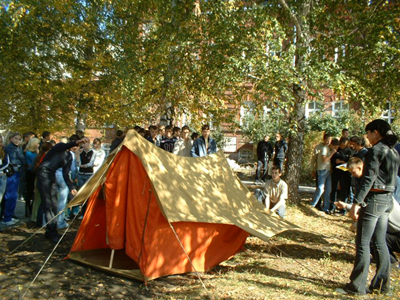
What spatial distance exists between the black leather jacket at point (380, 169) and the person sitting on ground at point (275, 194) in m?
2.73

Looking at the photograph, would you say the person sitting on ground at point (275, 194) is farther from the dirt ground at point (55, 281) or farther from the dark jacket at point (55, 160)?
the dark jacket at point (55, 160)

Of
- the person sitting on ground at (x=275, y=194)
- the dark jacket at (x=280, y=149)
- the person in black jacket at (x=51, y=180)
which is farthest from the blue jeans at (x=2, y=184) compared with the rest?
the dark jacket at (x=280, y=149)

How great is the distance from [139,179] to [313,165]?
6139 millimetres

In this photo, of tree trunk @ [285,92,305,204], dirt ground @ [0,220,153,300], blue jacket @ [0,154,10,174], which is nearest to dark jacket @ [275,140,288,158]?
tree trunk @ [285,92,305,204]

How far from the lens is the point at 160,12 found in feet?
29.5

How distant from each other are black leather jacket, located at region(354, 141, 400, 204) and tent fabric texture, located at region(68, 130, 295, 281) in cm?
158

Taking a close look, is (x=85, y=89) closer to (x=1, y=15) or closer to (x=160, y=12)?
(x=1, y=15)

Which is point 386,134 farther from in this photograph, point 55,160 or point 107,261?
point 55,160

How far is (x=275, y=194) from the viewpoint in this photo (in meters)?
6.79

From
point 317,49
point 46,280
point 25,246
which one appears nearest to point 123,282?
point 46,280

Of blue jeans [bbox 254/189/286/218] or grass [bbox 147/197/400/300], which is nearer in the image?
grass [bbox 147/197/400/300]

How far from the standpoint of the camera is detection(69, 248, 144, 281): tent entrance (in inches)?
187

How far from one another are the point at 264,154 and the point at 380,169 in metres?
9.27

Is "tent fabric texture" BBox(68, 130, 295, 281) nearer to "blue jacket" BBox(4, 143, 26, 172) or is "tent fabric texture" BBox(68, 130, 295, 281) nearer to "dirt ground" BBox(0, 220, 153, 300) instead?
"dirt ground" BBox(0, 220, 153, 300)
